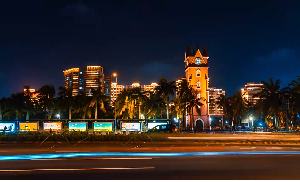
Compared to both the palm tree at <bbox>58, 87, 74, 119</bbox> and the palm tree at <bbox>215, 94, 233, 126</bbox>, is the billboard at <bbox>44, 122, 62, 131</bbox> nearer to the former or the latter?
the palm tree at <bbox>58, 87, 74, 119</bbox>

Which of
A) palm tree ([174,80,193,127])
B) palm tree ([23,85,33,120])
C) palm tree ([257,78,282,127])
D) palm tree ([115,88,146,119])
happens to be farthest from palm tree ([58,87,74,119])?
palm tree ([257,78,282,127])

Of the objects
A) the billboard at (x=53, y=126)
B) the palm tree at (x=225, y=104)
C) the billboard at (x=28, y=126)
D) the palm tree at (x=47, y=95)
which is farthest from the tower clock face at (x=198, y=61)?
the billboard at (x=28, y=126)

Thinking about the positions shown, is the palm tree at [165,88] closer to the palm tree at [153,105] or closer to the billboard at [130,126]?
the palm tree at [153,105]

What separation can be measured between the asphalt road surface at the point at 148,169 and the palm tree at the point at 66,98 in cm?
6266

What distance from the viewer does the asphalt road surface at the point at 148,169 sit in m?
11.4

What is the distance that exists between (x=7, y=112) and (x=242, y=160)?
271 ft

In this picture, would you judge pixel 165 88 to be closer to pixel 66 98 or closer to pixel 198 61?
pixel 198 61

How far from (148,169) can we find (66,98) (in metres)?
67.9

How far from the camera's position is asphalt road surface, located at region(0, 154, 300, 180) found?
1145 centimetres

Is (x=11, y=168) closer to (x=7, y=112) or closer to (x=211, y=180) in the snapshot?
(x=211, y=180)

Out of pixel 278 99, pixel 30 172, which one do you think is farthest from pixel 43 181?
pixel 278 99

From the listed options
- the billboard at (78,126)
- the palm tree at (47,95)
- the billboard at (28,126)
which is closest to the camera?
the billboard at (28,126)

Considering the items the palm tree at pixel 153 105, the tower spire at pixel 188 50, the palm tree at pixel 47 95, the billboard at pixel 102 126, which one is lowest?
the billboard at pixel 102 126

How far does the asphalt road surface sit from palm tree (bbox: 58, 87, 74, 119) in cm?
6266
